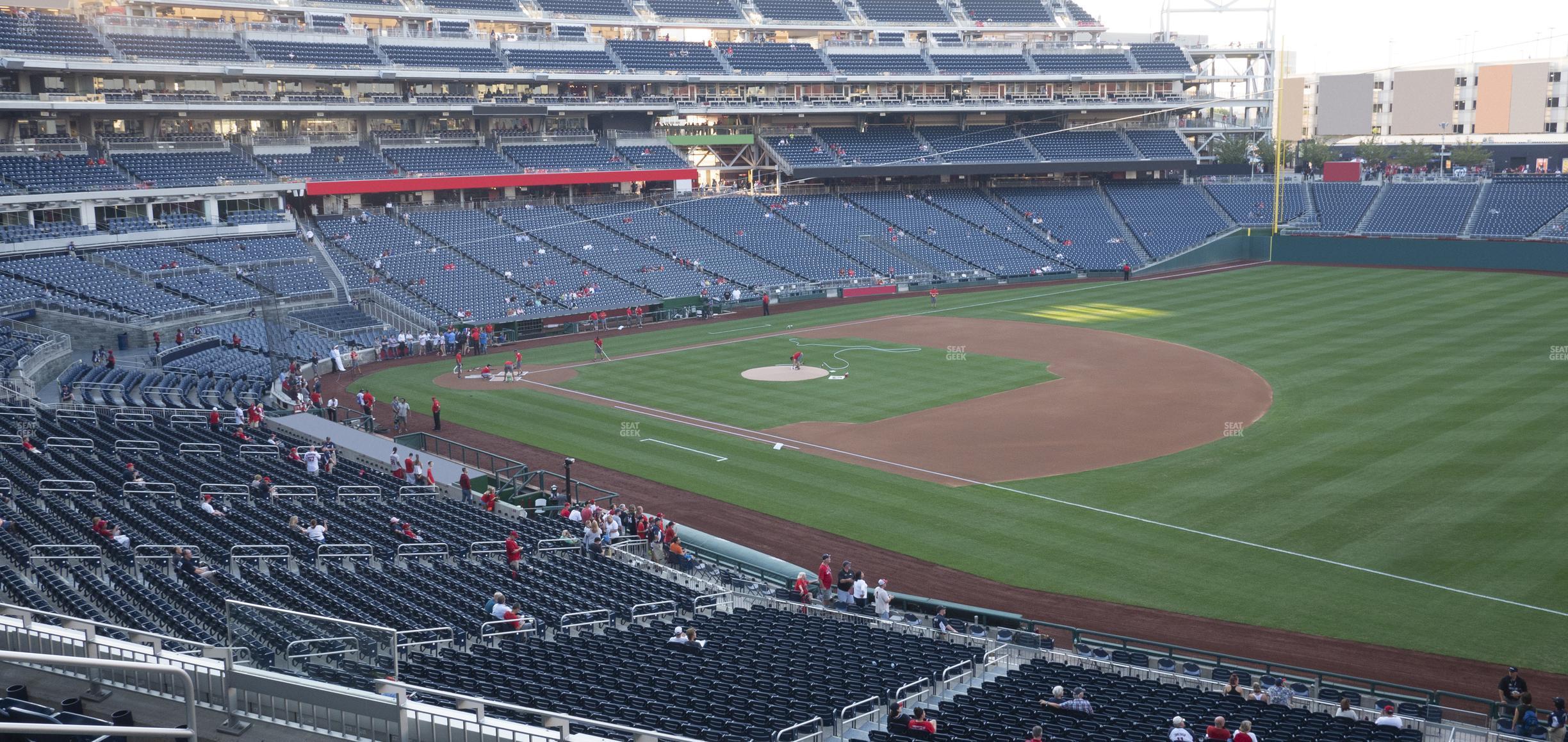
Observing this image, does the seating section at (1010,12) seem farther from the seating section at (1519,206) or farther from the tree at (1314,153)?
the seating section at (1519,206)

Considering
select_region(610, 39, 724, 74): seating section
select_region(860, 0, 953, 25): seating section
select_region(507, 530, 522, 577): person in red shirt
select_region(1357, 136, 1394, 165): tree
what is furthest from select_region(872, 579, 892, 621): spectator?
select_region(1357, 136, 1394, 165): tree

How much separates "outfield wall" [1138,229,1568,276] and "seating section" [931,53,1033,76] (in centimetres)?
1902

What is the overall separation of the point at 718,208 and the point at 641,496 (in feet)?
146

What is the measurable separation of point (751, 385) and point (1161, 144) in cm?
5484

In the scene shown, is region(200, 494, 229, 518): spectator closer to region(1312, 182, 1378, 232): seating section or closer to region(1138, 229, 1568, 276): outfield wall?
region(1138, 229, 1568, 276): outfield wall

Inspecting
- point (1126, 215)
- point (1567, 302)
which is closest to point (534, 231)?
point (1126, 215)

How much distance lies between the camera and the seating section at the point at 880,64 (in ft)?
264

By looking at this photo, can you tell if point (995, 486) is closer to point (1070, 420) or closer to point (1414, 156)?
point (1070, 420)

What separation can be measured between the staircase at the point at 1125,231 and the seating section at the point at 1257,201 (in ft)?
24.2

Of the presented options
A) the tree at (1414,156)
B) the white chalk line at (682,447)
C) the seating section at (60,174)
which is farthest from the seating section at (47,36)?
the tree at (1414,156)

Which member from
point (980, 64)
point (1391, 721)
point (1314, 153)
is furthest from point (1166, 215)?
point (1391, 721)

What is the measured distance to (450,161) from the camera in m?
68.1

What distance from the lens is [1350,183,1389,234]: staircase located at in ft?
244

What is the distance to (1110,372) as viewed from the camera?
42.5 m
